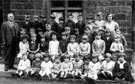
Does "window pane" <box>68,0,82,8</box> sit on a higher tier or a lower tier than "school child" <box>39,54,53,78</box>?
higher

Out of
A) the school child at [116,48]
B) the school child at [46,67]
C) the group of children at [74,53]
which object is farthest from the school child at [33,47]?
the school child at [116,48]

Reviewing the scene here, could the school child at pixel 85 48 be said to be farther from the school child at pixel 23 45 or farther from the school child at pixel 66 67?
the school child at pixel 23 45

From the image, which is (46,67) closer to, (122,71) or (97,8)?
(122,71)

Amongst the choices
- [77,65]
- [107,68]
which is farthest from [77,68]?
[107,68]

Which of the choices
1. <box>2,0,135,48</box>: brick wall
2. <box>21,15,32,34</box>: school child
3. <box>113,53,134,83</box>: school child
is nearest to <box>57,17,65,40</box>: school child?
<box>21,15,32,34</box>: school child

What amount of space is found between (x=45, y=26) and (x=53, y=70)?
1.81 m

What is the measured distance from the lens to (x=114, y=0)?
11.6 metres

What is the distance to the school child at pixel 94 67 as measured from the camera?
9.38 m

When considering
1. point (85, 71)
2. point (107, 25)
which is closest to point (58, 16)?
point (107, 25)

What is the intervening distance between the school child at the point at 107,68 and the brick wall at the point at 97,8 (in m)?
2.23

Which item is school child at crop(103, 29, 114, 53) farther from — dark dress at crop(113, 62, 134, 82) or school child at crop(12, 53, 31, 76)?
school child at crop(12, 53, 31, 76)

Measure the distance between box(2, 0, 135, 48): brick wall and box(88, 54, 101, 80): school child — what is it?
2.52 m

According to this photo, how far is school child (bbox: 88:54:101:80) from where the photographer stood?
9375 mm

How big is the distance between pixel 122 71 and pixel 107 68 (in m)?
0.47
